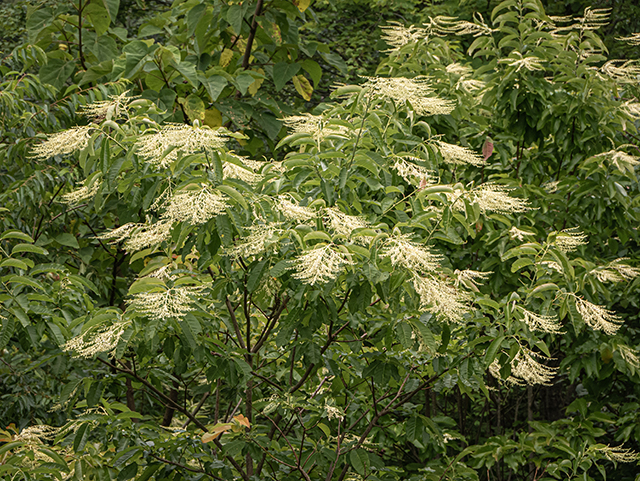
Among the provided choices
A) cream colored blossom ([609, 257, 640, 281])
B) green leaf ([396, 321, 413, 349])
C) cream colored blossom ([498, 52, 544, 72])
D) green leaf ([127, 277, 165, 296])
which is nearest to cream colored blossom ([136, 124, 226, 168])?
green leaf ([127, 277, 165, 296])

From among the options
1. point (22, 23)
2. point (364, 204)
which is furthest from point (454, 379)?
point (22, 23)

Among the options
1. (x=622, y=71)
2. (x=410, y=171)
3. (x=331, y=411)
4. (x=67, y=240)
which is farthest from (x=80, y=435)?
(x=622, y=71)

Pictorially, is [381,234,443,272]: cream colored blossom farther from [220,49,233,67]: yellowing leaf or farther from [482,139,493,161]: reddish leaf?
[220,49,233,67]: yellowing leaf

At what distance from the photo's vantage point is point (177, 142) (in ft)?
5.92

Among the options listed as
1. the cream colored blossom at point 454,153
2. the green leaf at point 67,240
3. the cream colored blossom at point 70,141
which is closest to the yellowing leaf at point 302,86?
the cream colored blossom at point 454,153

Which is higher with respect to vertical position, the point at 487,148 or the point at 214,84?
the point at 214,84

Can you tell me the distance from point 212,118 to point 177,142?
1300 mm

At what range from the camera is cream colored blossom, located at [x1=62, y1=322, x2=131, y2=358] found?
1723 millimetres

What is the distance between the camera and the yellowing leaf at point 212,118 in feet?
9.99

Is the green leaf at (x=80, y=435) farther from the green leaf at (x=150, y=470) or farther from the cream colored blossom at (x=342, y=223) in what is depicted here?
the cream colored blossom at (x=342, y=223)

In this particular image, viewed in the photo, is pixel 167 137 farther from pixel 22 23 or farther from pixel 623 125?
pixel 22 23

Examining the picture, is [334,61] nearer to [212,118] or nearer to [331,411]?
[212,118]

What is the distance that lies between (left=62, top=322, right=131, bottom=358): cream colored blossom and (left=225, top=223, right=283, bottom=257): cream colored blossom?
0.38 m

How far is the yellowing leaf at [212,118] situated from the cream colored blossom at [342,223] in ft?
4.32
